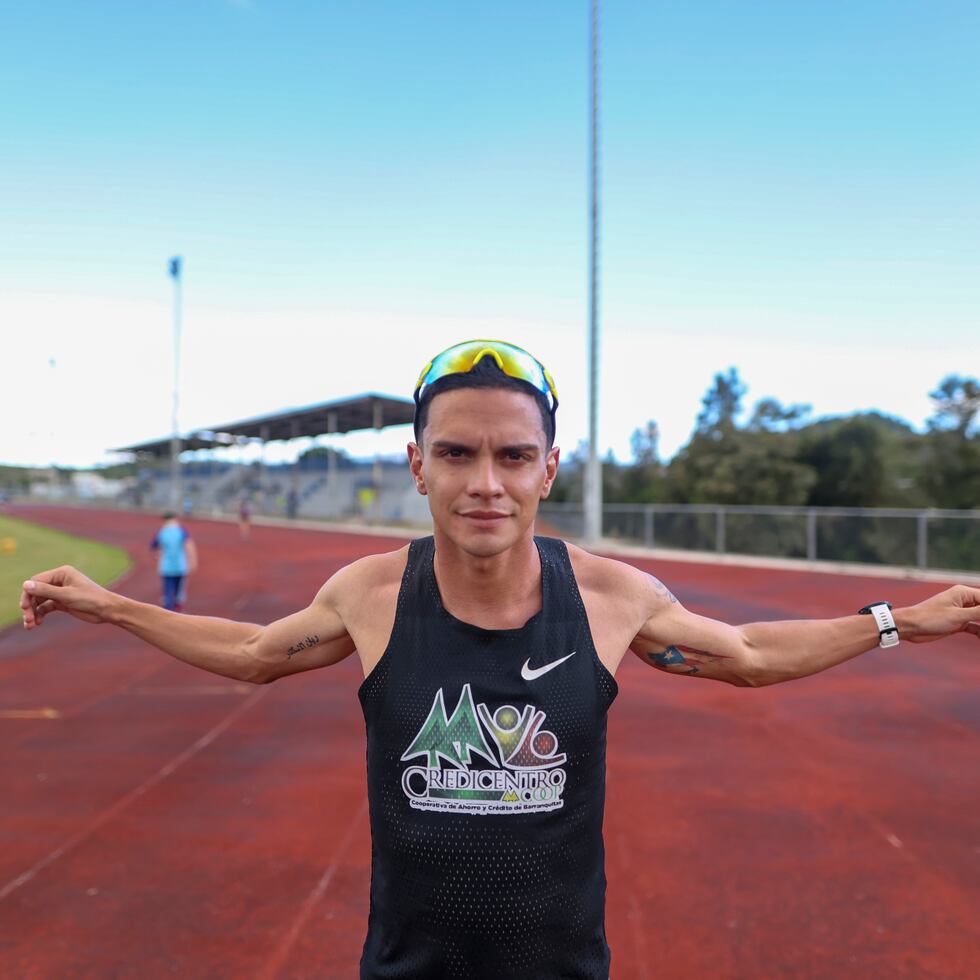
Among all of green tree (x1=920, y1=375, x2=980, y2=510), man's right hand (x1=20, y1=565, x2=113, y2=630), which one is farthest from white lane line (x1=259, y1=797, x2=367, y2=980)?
green tree (x1=920, y1=375, x2=980, y2=510)

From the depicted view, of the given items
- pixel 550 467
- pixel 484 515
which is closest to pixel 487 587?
pixel 484 515

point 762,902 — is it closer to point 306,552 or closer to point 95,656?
point 95,656

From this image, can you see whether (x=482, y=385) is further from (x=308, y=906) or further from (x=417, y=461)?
(x=308, y=906)

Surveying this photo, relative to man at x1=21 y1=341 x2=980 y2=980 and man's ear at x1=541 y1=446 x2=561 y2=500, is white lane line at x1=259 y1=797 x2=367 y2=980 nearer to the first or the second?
man at x1=21 y1=341 x2=980 y2=980

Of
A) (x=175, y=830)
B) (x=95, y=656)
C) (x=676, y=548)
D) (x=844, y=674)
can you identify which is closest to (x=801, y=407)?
(x=676, y=548)

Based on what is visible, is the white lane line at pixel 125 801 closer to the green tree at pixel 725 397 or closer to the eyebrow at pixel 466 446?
the eyebrow at pixel 466 446

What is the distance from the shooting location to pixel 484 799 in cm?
171

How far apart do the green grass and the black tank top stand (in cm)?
1347

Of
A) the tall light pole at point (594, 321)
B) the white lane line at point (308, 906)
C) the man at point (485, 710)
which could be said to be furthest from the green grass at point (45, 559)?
the tall light pole at point (594, 321)

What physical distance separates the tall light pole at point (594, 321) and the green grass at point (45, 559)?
14.4 metres

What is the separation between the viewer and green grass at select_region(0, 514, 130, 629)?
16.2 metres

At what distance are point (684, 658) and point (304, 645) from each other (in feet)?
3.52

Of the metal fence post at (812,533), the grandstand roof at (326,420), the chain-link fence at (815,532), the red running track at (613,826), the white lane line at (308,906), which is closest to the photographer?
the white lane line at (308,906)

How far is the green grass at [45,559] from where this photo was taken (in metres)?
16.2
